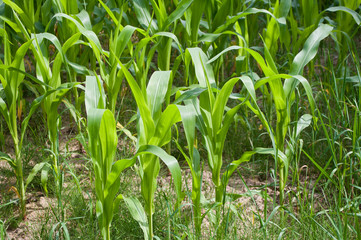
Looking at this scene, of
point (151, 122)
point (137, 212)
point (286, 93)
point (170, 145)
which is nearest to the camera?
point (151, 122)

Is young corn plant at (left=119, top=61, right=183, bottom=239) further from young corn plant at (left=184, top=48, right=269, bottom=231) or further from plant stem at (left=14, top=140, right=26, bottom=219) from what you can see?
plant stem at (left=14, top=140, right=26, bottom=219)

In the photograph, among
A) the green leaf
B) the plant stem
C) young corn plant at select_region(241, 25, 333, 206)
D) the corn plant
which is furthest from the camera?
the plant stem

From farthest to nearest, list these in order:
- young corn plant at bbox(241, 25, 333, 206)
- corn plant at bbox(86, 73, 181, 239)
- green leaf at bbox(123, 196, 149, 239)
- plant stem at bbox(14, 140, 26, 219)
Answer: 1. plant stem at bbox(14, 140, 26, 219)
2. young corn plant at bbox(241, 25, 333, 206)
3. green leaf at bbox(123, 196, 149, 239)
4. corn plant at bbox(86, 73, 181, 239)

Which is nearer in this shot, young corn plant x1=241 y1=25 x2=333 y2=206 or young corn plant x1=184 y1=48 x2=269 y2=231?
young corn plant x1=184 y1=48 x2=269 y2=231

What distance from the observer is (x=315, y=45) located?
73.1 inches

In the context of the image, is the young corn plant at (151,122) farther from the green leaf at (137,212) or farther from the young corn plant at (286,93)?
the young corn plant at (286,93)

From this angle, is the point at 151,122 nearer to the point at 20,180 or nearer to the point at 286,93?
→ the point at 286,93

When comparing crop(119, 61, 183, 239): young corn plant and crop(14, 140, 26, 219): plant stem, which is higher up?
crop(119, 61, 183, 239): young corn plant

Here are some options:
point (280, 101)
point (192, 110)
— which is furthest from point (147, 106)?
point (280, 101)

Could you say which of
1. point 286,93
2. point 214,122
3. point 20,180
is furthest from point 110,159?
point 286,93

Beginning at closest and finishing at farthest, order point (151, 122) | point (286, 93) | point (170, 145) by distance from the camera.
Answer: point (151, 122) < point (286, 93) < point (170, 145)

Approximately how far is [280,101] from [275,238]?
0.48 meters

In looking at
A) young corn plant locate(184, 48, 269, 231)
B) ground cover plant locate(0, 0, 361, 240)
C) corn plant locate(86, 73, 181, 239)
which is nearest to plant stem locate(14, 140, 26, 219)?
ground cover plant locate(0, 0, 361, 240)

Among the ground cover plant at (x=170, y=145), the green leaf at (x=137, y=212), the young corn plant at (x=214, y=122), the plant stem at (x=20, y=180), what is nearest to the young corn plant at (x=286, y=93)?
the ground cover plant at (x=170, y=145)
